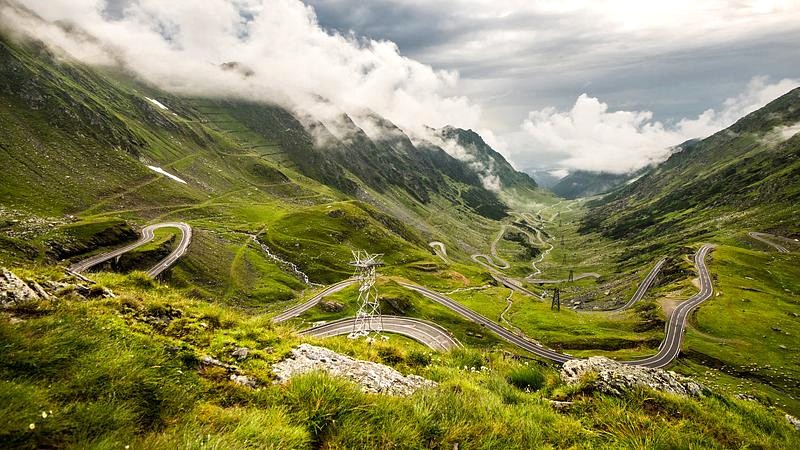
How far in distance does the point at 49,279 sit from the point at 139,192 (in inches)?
7475

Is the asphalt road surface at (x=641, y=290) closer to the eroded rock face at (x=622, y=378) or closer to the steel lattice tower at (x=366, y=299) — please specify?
the steel lattice tower at (x=366, y=299)

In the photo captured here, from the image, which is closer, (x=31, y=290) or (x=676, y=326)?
(x=31, y=290)

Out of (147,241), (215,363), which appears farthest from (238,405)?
(147,241)

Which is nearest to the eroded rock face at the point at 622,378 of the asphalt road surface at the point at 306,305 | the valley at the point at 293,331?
the valley at the point at 293,331

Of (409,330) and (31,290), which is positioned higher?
Answer: (31,290)

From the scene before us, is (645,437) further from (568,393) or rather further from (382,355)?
(382,355)

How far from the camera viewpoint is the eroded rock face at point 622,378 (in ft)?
32.4

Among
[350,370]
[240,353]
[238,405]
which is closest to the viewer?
[238,405]

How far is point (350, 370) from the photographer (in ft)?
31.9

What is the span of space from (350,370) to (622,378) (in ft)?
22.9

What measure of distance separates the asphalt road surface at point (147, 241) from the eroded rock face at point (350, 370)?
81.7 metres

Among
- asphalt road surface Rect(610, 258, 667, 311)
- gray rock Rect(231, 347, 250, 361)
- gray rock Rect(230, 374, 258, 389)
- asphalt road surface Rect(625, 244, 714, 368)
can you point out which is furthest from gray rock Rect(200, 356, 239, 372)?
asphalt road surface Rect(610, 258, 667, 311)

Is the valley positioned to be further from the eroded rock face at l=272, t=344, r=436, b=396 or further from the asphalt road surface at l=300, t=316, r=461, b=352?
the asphalt road surface at l=300, t=316, r=461, b=352

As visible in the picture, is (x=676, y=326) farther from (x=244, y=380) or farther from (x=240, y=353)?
(x=244, y=380)
